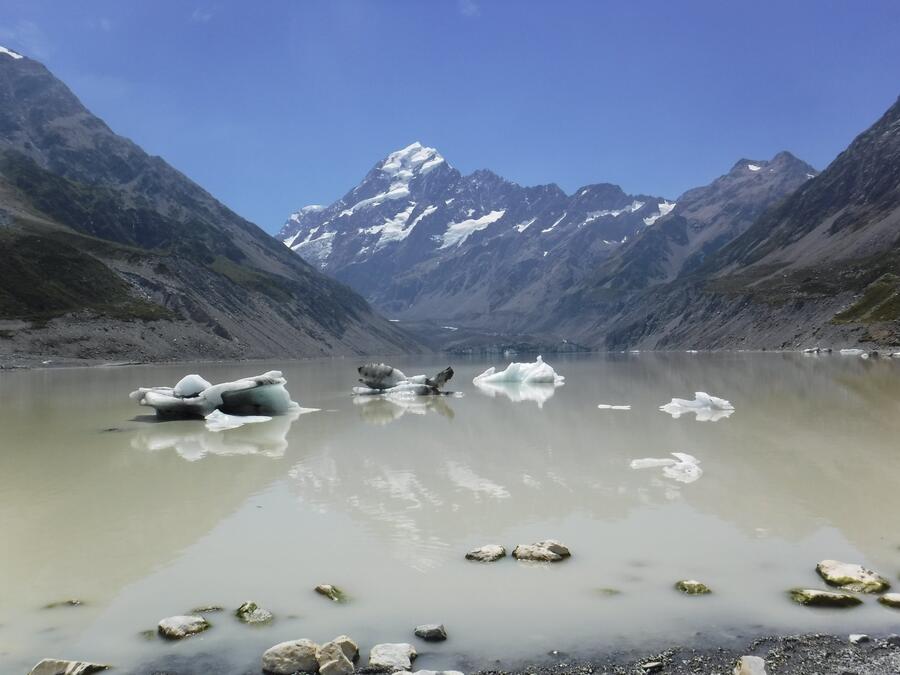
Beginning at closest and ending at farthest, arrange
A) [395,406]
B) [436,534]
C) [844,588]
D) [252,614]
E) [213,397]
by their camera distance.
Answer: [252,614]
[844,588]
[436,534]
[213,397]
[395,406]

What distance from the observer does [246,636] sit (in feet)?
26.9

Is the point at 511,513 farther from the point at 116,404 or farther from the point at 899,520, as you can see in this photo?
the point at 116,404

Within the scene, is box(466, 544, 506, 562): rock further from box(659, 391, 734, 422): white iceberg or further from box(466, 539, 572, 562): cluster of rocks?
box(659, 391, 734, 422): white iceberg

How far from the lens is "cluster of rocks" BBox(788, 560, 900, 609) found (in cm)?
879

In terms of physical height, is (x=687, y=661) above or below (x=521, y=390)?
below

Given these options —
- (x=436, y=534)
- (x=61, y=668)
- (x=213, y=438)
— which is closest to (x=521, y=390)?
(x=213, y=438)

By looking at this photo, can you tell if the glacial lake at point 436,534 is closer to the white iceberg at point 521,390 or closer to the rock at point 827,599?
the rock at point 827,599

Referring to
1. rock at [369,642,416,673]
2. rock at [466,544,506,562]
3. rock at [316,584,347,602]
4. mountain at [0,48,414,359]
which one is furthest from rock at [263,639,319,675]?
mountain at [0,48,414,359]

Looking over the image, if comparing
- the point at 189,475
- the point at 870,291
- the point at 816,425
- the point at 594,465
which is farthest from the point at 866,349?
the point at 189,475

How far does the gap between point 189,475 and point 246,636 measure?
11.4 metres

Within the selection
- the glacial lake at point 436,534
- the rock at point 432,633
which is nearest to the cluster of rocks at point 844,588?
the glacial lake at point 436,534

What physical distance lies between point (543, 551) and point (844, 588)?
4451mm

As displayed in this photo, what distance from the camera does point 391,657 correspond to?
24.3 feet

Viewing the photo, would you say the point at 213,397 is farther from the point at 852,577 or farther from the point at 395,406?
the point at 852,577
